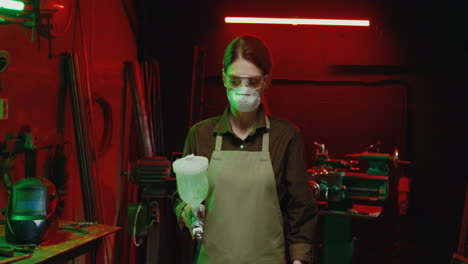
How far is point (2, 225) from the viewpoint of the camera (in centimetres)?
288

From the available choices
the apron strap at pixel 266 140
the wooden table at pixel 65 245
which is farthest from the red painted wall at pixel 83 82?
the apron strap at pixel 266 140

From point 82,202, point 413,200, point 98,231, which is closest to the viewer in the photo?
point 98,231

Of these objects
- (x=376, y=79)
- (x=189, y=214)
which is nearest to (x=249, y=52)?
(x=189, y=214)

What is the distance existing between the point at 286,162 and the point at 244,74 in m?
0.42

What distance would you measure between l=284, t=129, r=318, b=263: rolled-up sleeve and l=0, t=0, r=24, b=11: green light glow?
1.76 meters

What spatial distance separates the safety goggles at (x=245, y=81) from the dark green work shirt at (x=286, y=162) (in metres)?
0.14

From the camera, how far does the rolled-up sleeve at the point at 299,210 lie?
2.06 metres

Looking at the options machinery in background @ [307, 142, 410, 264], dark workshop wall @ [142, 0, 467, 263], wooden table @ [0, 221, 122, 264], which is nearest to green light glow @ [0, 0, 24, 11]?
wooden table @ [0, 221, 122, 264]

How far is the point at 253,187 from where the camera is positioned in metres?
2.12

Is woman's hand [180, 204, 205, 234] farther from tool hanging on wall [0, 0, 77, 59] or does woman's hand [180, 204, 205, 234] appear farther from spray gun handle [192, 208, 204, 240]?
tool hanging on wall [0, 0, 77, 59]

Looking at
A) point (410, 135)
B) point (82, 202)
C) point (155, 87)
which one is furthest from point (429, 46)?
point (82, 202)

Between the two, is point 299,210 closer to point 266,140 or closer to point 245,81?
point 266,140

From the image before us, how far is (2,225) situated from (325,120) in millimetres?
3205

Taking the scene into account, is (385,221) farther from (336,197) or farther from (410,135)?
(336,197)
